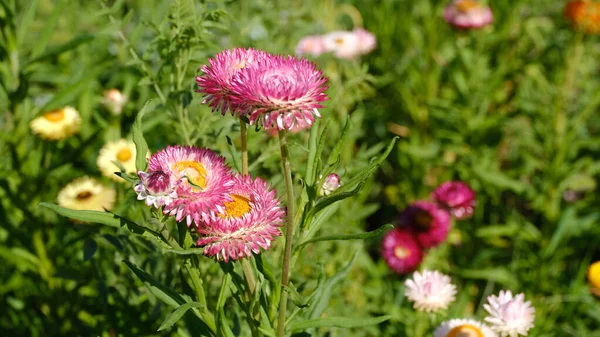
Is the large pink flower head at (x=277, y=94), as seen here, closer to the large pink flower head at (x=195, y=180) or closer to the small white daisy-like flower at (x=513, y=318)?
the large pink flower head at (x=195, y=180)

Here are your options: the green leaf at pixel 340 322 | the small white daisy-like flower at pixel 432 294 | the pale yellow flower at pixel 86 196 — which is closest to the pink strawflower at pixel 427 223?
the small white daisy-like flower at pixel 432 294

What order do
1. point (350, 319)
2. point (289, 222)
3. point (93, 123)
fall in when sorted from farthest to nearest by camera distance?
1. point (93, 123)
2. point (350, 319)
3. point (289, 222)

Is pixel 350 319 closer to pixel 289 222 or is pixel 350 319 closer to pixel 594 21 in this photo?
pixel 289 222

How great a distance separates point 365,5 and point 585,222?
7.39ft

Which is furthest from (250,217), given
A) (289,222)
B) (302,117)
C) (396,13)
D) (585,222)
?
(396,13)

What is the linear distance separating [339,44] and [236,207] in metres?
2.44

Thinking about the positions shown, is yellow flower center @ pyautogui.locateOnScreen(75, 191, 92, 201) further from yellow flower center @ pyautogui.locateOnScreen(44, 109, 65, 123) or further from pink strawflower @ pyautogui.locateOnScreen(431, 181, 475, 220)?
pink strawflower @ pyautogui.locateOnScreen(431, 181, 475, 220)

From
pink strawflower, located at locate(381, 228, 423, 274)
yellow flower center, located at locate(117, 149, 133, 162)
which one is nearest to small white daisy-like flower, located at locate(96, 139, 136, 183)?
yellow flower center, located at locate(117, 149, 133, 162)

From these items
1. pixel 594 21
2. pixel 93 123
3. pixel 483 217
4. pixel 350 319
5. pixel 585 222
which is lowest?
pixel 483 217

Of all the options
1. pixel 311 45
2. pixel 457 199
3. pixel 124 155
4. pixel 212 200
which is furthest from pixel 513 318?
pixel 311 45

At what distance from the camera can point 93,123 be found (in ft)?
11.2

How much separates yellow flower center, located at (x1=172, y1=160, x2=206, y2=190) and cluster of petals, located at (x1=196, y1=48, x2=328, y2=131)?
0.12 meters

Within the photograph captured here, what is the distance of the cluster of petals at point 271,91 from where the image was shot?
124 centimetres

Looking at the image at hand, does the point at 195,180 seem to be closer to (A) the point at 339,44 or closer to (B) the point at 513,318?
(B) the point at 513,318
